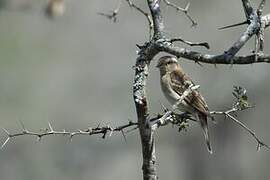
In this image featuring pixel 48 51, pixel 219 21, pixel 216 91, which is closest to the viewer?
pixel 216 91

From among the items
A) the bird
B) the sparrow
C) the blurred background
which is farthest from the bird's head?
the blurred background

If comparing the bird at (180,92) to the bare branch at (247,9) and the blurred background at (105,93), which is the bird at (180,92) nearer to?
the bare branch at (247,9)

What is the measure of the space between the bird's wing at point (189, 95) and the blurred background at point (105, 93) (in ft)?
19.7

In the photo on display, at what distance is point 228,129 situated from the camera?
43.7 ft

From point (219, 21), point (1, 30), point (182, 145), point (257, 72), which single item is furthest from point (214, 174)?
point (1, 30)

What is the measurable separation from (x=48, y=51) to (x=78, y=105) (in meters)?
1.22

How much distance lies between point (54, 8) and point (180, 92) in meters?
1.05

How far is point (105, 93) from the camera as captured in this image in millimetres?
14977

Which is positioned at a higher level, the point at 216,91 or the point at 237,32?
the point at 237,32

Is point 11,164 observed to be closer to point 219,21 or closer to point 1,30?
point 1,30

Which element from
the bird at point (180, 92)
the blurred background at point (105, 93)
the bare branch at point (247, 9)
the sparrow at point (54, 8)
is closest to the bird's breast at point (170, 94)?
the bird at point (180, 92)

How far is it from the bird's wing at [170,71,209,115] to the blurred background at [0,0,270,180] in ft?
19.7

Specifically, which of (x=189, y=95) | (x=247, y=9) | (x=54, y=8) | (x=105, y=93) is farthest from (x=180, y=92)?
(x=105, y=93)

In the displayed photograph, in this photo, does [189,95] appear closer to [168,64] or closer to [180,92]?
[180,92]
